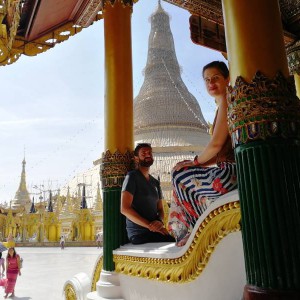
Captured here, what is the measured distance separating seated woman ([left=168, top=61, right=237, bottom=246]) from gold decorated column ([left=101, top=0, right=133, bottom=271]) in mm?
1089

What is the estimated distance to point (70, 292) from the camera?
3650 millimetres

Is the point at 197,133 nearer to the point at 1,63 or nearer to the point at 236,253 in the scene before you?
the point at 1,63

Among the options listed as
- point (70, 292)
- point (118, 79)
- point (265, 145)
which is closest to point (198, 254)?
point (265, 145)

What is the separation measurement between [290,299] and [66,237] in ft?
72.2

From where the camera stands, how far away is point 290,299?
1231 millimetres

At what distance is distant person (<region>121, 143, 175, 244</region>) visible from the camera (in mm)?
2719

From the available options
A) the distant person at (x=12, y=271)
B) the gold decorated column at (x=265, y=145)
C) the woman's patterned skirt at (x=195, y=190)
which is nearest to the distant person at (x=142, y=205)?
the woman's patterned skirt at (x=195, y=190)

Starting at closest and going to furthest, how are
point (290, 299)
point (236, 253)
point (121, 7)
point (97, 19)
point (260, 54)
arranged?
1. point (290, 299)
2. point (260, 54)
3. point (236, 253)
4. point (121, 7)
5. point (97, 19)

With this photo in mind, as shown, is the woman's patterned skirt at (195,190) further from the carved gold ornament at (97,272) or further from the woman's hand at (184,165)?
the carved gold ornament at (97,272)

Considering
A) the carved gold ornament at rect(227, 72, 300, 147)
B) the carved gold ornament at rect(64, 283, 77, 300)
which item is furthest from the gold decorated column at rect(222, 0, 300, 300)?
the carved gold ornament at rect(64, 283, 77, 300)

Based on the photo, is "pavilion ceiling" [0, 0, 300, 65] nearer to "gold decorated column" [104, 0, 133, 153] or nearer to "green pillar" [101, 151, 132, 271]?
"gold decorated column" [104, 0, 133, 153]

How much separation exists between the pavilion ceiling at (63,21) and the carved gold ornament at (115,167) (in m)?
1.59

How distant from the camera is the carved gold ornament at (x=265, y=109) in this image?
54.0 inches

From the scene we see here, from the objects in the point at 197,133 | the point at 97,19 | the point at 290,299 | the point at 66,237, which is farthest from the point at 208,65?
the point at 197,133
